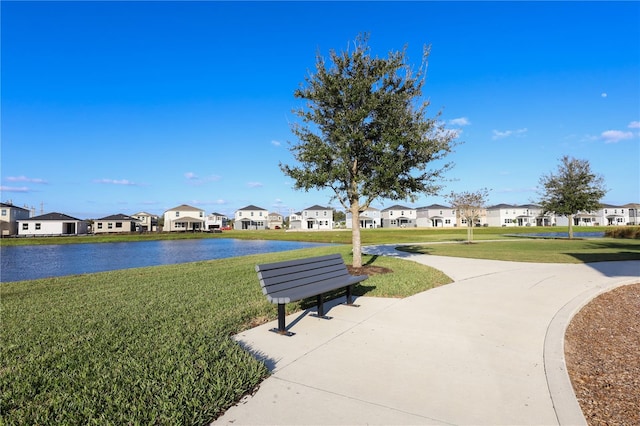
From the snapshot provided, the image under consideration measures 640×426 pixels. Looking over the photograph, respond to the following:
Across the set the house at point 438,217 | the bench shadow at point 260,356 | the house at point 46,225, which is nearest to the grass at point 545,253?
the bench shadow at point 260,356

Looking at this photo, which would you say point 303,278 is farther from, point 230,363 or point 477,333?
point 477,333

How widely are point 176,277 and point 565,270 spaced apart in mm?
13047

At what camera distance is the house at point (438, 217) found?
322 feet

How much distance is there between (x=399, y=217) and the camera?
339ft

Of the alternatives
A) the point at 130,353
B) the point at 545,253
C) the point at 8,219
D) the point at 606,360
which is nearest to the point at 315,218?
the point at 8,219

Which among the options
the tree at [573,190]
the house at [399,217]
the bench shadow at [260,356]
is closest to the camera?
the bench shadow at [260,356]

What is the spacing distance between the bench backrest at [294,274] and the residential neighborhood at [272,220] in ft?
202

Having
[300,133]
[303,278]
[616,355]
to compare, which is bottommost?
[616,355]

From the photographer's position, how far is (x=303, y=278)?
20.2 ft

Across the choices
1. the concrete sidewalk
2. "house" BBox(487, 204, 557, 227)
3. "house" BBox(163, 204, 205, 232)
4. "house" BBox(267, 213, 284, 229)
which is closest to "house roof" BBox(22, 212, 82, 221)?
"house" BBox(163, 204, 205, 232)

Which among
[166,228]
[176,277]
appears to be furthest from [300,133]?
[166,228]

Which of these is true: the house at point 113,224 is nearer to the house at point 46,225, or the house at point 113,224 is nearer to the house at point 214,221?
the house at point 46,225

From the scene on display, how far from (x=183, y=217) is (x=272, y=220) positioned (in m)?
32.0

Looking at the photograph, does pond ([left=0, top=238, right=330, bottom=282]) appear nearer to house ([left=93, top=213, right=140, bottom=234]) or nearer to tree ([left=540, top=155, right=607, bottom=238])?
tree ([left=540, top=155, right=607, bottom=238])
